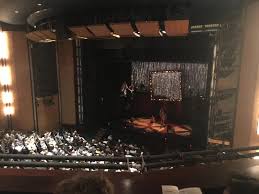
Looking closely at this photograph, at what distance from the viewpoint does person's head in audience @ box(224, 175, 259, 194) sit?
1294 millimetres

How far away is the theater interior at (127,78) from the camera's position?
9.80 ft

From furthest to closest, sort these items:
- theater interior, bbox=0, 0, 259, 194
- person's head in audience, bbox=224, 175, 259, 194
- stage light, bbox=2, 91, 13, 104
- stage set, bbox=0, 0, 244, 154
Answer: stage light, bbox=2, 91, 13, 104 → stage set, bbox=0, 0, 244, 154 → theater interior, bbox=0, 0, 259, 194 → person's head in audience, bbox=224, 175, 259, 194

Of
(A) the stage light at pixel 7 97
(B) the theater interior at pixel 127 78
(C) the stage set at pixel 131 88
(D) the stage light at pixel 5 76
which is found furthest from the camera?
(A) the stage light at pixel 7 97

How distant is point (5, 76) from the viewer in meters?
7.42

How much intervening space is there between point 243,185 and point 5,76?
7.52 meters

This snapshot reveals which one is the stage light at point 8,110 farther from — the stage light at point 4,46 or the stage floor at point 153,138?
the stage floor at point 153,138

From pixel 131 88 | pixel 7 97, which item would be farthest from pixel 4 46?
pixel 131 88

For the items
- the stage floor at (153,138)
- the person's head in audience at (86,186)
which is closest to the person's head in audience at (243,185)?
the person's head in audience at (86,186)

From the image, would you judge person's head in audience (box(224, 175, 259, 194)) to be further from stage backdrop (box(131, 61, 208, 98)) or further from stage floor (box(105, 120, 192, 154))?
stage backdrop (box(131, 61, 208, 98))

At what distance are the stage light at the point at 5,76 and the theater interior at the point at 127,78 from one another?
1.1 inches

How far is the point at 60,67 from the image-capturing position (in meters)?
8.30

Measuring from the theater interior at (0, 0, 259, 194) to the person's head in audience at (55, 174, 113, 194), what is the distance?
3.48 ft

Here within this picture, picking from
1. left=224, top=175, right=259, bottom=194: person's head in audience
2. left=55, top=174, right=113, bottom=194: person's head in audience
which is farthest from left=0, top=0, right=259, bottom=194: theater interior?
left=55, top=174, right=113, bottom=194: person's head in audience

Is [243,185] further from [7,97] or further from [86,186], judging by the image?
[7,97]
